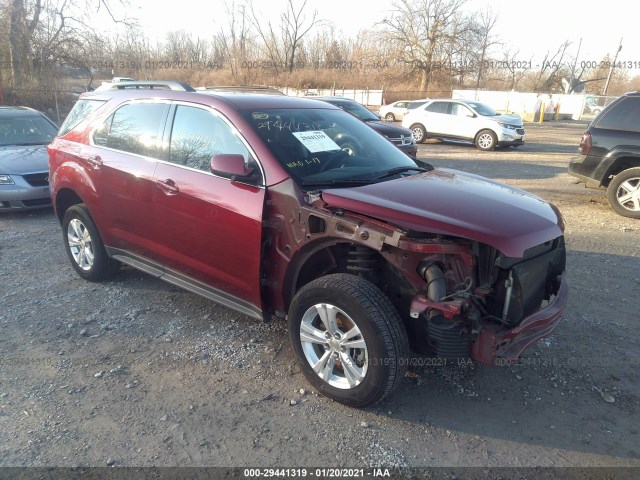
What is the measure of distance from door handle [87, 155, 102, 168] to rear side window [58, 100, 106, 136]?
1.96 ft

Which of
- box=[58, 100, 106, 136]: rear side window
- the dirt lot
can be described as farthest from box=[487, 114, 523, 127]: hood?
box=[58, 100, 106, 136]: rear side window

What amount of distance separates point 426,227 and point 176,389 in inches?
78.0

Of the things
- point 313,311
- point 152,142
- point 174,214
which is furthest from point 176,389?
point 152,142

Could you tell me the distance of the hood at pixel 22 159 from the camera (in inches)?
286

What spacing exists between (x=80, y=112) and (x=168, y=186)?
80.6 inches

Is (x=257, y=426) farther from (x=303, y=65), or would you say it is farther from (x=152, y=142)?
(x=303, y=65)

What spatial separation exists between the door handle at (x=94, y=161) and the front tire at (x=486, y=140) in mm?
14364

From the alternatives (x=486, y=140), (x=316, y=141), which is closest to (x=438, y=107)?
(x=486, y=140)

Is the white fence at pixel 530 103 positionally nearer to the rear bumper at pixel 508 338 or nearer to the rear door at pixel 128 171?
the rear door at pixel 128 171

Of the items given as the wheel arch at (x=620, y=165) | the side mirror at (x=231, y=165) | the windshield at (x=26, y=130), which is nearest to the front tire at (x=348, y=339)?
the side mirror at (x=231, y=165)

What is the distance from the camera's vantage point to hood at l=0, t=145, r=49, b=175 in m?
7.25

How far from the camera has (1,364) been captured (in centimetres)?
352

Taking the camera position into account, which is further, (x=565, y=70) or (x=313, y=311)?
(x=565, y=70)

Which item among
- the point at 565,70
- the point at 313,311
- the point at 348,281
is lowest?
the point at 313,311
